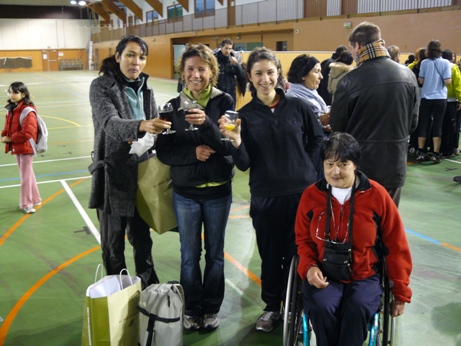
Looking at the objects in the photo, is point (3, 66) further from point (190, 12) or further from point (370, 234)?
point (370, 234)

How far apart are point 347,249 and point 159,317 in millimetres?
1173

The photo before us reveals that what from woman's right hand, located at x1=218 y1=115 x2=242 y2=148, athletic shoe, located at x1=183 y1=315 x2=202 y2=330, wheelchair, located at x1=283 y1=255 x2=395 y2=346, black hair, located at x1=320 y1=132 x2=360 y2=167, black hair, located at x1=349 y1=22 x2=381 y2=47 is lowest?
athletic shoe, located at x1=183 y1=315 x2=202 y2=330

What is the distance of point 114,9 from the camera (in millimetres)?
46062

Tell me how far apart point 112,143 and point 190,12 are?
33067 millimetres

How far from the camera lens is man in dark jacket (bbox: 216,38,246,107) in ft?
26.9

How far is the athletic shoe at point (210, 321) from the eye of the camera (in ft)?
11.0

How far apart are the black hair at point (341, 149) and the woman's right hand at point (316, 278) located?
2.01 ft

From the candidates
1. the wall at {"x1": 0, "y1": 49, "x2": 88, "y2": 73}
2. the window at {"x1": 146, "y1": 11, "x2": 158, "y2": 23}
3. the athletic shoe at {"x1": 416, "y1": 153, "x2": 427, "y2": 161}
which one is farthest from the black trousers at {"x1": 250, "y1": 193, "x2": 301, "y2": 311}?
the wall at {"x1": 0, "y1": 49, "x2": 88, "y2": 73}

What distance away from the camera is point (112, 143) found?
10.2 ft

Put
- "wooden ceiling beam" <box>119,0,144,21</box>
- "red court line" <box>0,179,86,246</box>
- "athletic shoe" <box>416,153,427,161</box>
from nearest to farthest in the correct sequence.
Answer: "red court line" <box>0,179,86,246</box>
"athletic shoe" <box>416,153,427,161</box>
"wooden ceiling beam" <box>119,0,144,21</box>

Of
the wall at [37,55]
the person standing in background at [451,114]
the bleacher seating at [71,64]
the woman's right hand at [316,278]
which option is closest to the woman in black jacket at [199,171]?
the woman's right hand at [316,278]

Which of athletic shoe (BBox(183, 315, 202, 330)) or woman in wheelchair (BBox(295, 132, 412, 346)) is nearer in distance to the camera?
woman in wheelchair (BBox(295, 132, 412, 346))

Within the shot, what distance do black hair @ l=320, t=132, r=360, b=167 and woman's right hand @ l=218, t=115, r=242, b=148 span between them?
51 centimetres

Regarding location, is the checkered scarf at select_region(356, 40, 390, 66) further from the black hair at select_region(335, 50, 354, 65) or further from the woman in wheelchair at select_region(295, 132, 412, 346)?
the black hair at select_region(335, 50, 354, 65)
